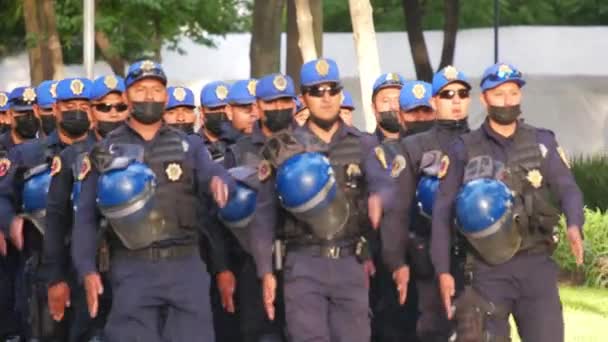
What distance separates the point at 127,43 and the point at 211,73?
15.2 ft

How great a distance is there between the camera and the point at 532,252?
343 inches

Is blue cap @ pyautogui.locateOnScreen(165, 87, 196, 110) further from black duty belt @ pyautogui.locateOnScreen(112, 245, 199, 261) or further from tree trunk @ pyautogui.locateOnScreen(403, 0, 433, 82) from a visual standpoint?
tree trunk @ pyautogui.locateOnScreen(403, 0, 433, 82)

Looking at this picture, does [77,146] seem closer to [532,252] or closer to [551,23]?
[532,252]

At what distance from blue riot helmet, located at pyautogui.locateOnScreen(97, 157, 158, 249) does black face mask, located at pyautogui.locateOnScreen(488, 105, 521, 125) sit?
1.95m

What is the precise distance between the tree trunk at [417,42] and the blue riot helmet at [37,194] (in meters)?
20.3

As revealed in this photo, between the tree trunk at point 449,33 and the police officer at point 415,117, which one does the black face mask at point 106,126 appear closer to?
the police officer at point 415,117

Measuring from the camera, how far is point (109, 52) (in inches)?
1162

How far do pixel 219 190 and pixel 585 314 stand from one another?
6579 mm

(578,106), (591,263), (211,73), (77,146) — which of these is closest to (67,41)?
(211,73)

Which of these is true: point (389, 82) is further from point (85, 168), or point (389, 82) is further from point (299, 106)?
point (85, 168)

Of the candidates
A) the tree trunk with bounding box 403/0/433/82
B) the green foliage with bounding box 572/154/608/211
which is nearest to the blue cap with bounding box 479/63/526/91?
the green foliage with bounding box 572/154/608/211

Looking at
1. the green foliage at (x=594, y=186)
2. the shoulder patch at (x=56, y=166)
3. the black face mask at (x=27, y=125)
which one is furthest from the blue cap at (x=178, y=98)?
the green foliage at (x=594, y=186)

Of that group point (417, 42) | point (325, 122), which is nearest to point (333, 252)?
point (325, 122)

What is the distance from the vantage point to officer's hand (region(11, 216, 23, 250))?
10875 millimetres
